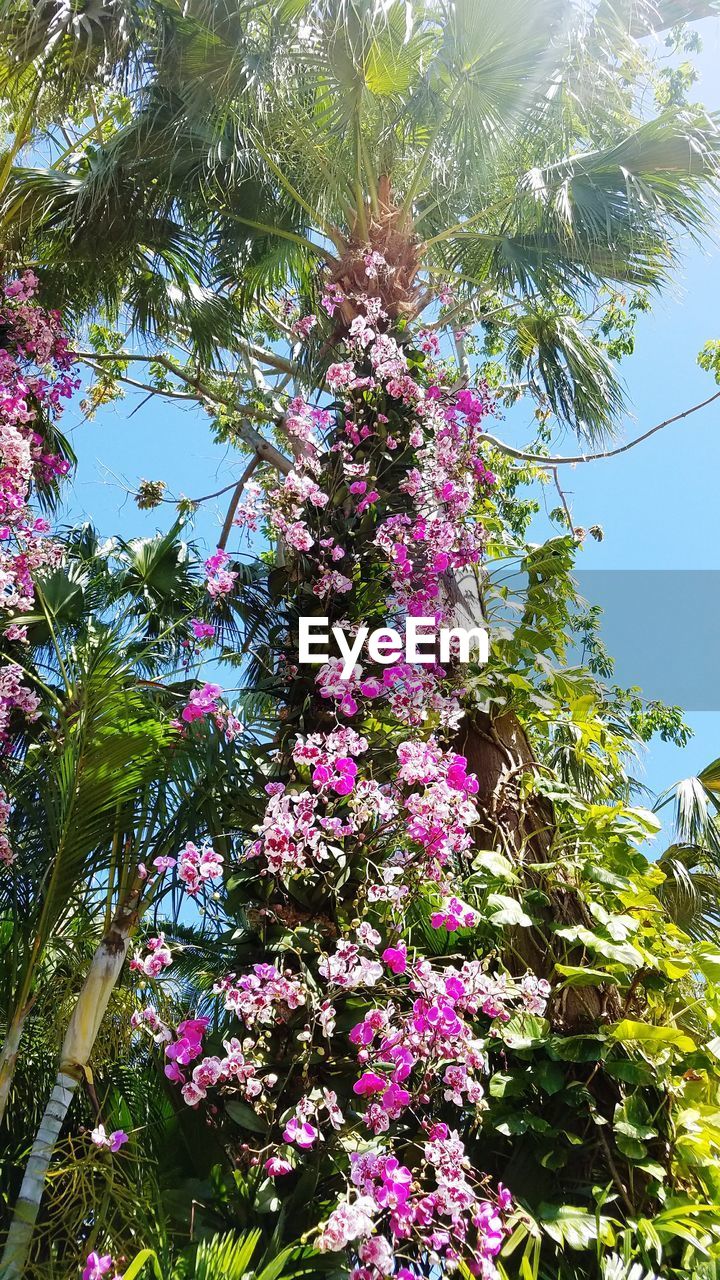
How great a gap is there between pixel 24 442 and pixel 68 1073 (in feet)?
9.57

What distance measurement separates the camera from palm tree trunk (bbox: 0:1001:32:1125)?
9.55 ft

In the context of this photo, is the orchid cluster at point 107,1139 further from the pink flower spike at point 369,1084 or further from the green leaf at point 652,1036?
the green leaf at point 652,1036

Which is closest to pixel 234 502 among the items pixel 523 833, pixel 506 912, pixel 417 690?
pixel 417 690

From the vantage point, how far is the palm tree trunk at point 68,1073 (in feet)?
8.68

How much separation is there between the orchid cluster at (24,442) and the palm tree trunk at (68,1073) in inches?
29.2

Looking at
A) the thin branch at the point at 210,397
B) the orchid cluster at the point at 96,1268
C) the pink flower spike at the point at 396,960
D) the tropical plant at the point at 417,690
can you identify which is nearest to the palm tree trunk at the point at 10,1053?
the tropical plant at the point at 417,690

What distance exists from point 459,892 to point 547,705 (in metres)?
1.06

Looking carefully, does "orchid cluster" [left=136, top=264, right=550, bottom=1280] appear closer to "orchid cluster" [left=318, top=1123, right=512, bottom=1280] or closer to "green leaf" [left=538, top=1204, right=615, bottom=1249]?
"orchid cluster" [left=318, top=1123, right=512, bottom=1280]

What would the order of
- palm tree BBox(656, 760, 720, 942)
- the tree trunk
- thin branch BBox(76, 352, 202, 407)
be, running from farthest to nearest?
thin branch BBox(76, 352, 202, 407) → palm tree BBox(656, 760, 720, 942) → the tree trunk

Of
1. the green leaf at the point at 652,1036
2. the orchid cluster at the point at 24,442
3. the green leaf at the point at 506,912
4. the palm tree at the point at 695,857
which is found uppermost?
the orchid cluster at the point at 24,442

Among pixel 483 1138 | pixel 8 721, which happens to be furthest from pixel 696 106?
pixel 483 1138

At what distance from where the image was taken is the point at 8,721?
13.3 ft

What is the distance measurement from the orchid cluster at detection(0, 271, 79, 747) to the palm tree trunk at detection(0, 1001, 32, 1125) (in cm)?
75

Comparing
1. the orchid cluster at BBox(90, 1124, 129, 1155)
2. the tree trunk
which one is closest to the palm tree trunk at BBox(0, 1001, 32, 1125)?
the orchid cluster at BBox(90, 1124, 129, 1155)
